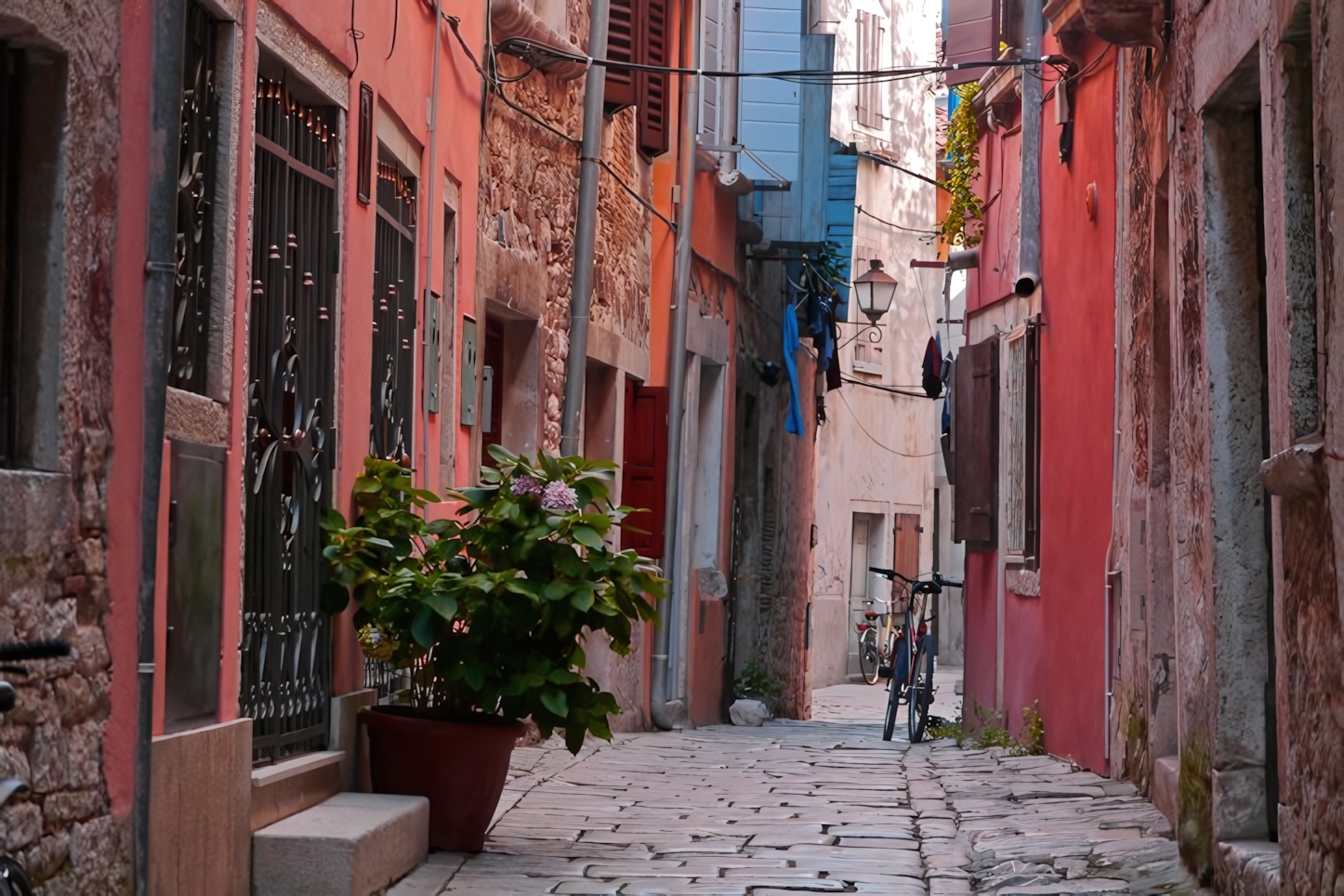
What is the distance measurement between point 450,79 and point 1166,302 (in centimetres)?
340

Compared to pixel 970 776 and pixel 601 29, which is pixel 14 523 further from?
pixel 601 29

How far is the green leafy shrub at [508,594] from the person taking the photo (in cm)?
670

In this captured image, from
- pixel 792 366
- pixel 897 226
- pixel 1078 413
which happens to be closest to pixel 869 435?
pixel 897 226

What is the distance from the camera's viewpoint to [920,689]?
14.2 m

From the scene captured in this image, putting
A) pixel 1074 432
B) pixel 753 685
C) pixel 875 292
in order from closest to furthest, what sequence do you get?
1. pixel 1074 432
2. pixel 753 685
3. pixel 875 292

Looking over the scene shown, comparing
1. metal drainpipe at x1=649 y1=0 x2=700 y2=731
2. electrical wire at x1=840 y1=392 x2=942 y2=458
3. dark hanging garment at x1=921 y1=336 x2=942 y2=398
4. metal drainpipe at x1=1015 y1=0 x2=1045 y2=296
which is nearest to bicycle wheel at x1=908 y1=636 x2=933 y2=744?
metal drainpipe at x1=649 y1=0 x2=700 y2=731

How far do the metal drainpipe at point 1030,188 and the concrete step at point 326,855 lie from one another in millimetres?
7175

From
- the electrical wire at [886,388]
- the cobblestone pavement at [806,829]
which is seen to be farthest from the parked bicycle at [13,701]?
the electrical wire at [886,388]

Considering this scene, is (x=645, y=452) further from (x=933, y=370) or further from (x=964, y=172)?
(x=933, y=370)

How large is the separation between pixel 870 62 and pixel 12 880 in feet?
91.0

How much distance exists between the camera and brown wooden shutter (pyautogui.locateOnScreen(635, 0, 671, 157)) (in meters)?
13.5

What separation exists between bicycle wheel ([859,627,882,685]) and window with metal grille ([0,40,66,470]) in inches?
941

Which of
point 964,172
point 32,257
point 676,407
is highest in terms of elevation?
point 964,172

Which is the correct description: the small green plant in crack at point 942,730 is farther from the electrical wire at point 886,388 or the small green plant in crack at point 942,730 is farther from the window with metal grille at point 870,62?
the window with metal grille at point 870,62
